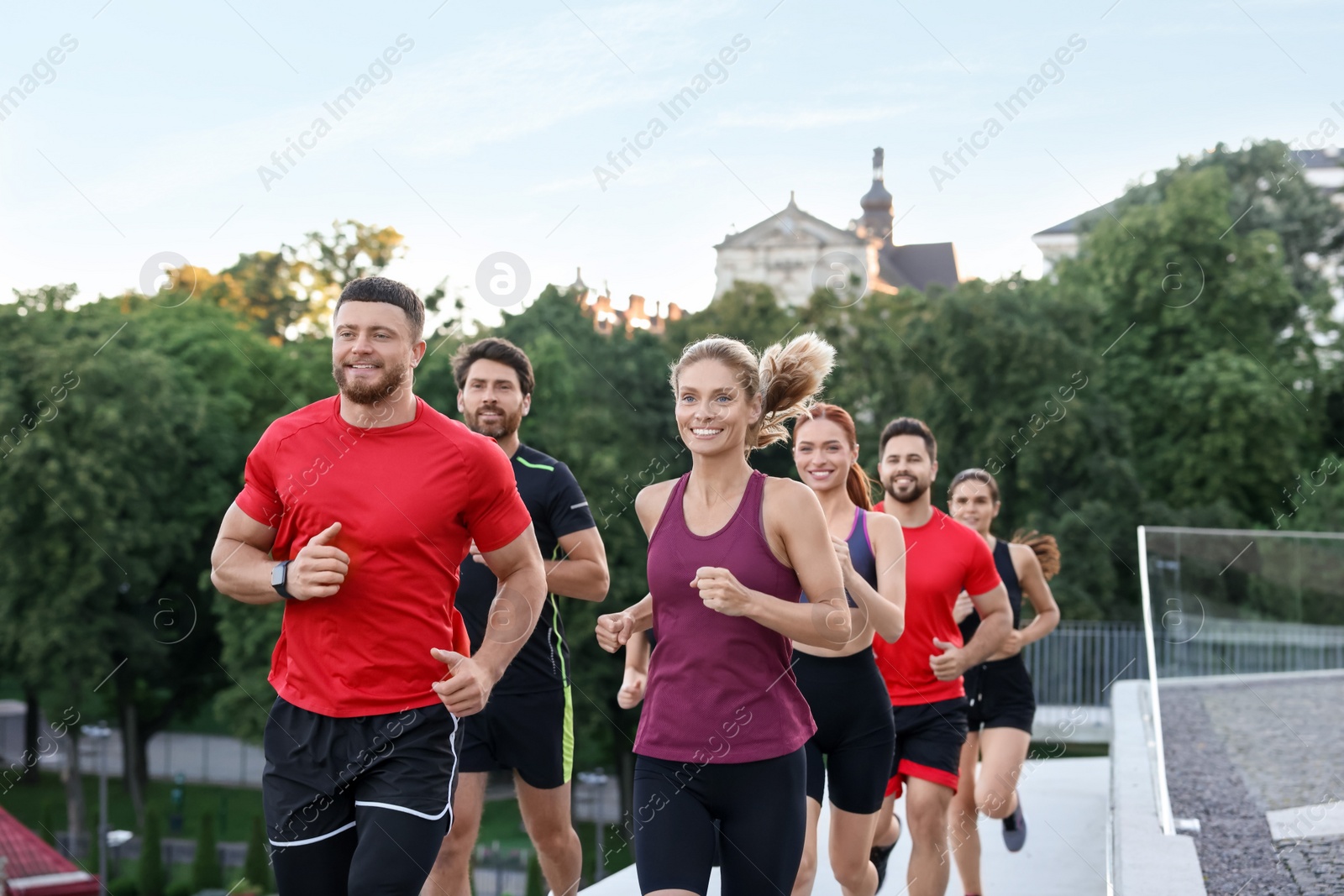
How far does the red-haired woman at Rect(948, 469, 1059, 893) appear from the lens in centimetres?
776

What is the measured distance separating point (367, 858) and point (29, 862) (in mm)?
21949

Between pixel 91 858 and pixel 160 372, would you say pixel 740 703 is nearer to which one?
pixel 160 372

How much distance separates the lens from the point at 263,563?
3.71 m

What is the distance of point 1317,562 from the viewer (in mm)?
15422

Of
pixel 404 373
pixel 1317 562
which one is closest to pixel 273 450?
pixel 404 373

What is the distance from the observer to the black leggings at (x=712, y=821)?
3787 mm

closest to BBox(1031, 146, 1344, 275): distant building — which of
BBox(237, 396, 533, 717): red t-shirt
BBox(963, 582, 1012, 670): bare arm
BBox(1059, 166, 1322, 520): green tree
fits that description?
BBox(1059, 166, 1322, 520): green tree

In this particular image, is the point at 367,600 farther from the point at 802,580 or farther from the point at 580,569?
the point at 580,569

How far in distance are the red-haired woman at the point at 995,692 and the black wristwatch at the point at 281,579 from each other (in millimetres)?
4742

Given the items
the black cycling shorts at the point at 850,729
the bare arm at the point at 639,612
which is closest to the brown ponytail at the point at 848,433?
the black cycling shorts at the point at 850,729

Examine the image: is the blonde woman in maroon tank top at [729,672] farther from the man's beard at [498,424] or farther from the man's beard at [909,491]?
the man's beard at [909,491]

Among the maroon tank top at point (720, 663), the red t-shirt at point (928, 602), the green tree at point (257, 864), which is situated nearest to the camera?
the maroon tank top at point (720, 663)

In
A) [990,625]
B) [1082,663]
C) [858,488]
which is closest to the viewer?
[858,488]

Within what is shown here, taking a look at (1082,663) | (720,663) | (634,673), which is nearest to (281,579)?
(720,663)
